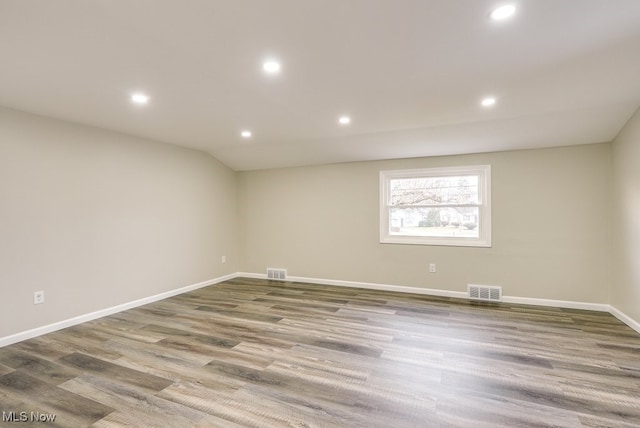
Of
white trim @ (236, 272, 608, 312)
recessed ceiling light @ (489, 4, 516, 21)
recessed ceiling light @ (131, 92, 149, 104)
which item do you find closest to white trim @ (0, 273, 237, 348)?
white trim @ (236, 272, 608, 312)

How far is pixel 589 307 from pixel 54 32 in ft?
19.0

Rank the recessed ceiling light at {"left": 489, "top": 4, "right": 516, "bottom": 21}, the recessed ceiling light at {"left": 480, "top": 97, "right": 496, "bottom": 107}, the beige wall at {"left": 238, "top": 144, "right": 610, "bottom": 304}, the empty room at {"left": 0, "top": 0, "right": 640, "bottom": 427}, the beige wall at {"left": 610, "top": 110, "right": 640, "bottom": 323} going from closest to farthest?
the recessed ceiling light at {"left": 489, "top": 4, "right": 516, "bottom": 21} < the empty room at {"left": 0, "top": 0, "right": 640, "bottom": 427} < the recessed ceiling light at {"left": 480, "top": 97, "right": 496, "bottom": 107} < the beige wall at {"left": 610, "top": 110, "right": 640, "bottom": 323} < the beige wall at {"left": 238, "top": 144, "right": 610, "bottom": 304}

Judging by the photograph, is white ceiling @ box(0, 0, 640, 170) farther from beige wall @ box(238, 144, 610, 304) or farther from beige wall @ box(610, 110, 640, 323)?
beige wall @ box(238, 144, 610, 304)

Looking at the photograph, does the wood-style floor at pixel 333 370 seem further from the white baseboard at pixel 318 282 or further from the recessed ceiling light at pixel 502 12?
the recessed ceiling light at pixel 502 12

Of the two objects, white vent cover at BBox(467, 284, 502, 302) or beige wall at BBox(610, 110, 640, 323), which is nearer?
beige wall at BBox(610, 110, 640, 323)

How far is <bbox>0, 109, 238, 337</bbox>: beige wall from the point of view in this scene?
303 cm

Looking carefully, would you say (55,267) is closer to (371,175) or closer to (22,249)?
(22,249)

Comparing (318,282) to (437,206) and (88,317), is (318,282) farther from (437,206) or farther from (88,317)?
(88,317)

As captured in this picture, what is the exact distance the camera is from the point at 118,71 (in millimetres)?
2287

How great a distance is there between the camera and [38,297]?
10.4ft

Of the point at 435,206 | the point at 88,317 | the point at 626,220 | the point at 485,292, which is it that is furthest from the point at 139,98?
the point at 626,220

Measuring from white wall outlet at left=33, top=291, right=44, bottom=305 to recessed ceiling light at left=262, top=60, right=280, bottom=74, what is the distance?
3.24 m

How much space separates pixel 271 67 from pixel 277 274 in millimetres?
4129

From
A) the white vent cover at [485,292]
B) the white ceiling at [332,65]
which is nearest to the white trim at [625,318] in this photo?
the white vent cover at [485,292]
